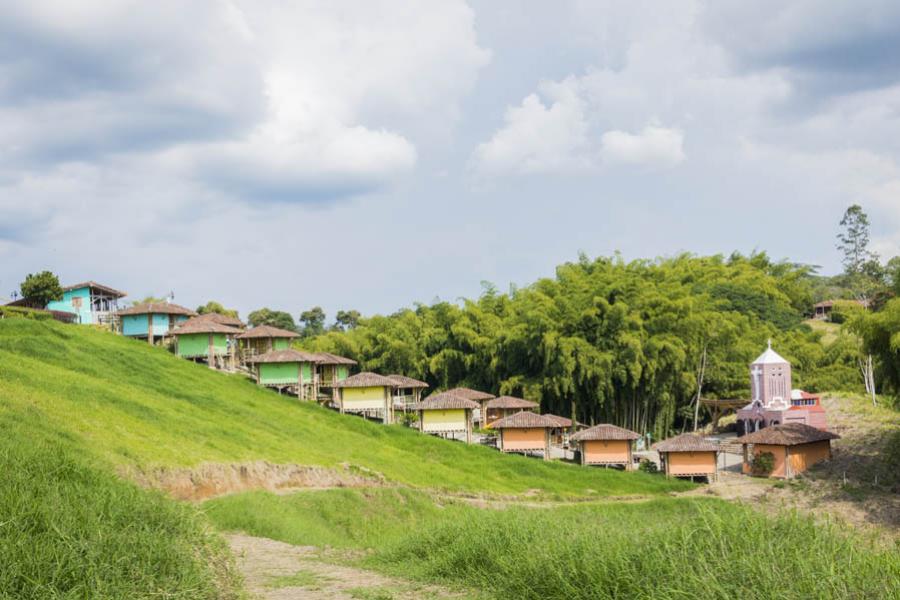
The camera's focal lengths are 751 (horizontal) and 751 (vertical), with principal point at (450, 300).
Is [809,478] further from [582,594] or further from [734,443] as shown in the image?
[582,594]

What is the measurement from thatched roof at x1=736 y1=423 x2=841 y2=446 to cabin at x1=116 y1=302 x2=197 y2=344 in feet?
94.3

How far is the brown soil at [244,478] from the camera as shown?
17.1m

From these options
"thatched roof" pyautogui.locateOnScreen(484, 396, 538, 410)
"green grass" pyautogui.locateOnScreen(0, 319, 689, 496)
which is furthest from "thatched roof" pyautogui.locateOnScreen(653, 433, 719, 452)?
"thatched roof" pyautogui.locateOnScreen(484, 396, 538, 410)

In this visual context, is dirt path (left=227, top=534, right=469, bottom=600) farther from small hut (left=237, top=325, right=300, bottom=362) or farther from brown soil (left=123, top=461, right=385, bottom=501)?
small hut (left=237, top=325, right=300, bottom=362)

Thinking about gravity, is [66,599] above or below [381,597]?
above

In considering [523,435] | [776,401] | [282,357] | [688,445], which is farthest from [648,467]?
[282,357]

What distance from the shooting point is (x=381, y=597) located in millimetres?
8438

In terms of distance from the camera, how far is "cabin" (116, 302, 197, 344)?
3909 centimetres

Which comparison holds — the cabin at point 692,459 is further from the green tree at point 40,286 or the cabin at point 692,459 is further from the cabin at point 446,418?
the green tree at point 40,286

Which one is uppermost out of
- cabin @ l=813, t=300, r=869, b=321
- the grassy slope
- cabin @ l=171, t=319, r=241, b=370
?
cabin @ l=813, t=300, r=869, b=321

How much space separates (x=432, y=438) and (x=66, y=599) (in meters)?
27.4

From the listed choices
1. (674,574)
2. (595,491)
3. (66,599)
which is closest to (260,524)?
(66,599)

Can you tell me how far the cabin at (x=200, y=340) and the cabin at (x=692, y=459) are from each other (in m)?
22.5

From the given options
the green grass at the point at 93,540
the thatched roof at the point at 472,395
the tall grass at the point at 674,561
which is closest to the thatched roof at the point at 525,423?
the thatched roof at the point at 472,395
